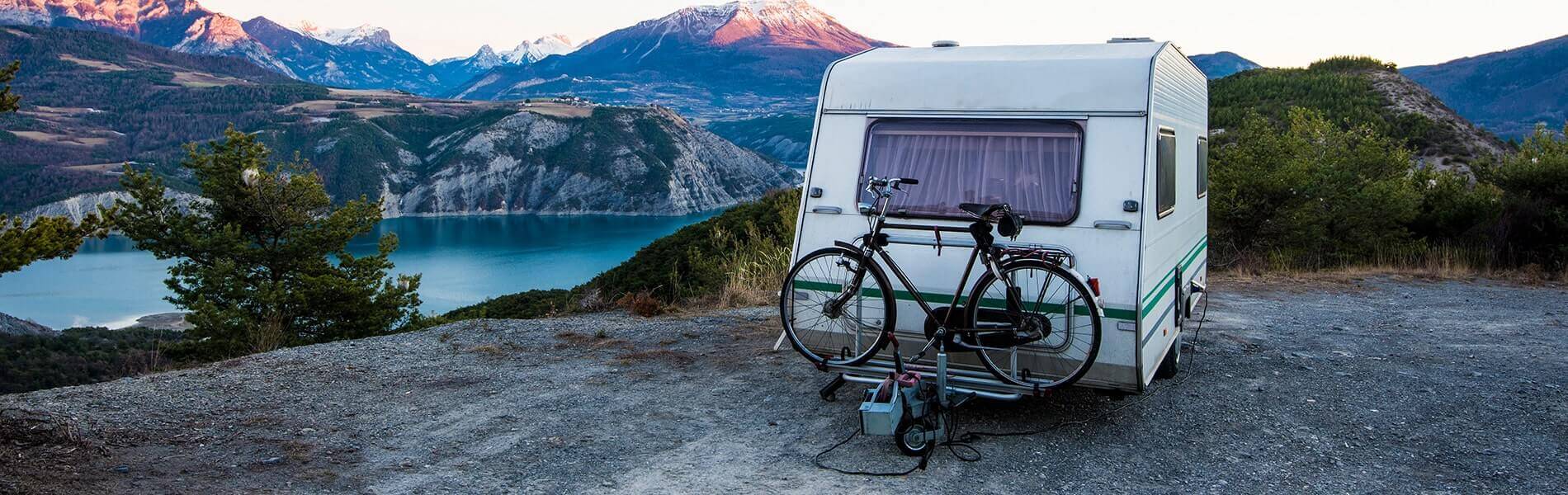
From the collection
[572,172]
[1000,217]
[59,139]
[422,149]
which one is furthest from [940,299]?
[59,139]

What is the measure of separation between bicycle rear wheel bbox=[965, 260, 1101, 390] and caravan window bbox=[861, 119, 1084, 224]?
18.0 inches

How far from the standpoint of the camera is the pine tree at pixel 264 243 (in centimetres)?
2244

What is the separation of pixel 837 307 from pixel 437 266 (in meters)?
79.9

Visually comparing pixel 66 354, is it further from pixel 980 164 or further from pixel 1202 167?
pixel 980 164

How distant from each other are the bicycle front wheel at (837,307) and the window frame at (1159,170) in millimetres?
1624

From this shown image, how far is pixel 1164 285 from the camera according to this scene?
6074mm

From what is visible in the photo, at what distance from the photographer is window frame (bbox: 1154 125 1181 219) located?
560 centimetres

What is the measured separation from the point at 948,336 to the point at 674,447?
1638 millimetres

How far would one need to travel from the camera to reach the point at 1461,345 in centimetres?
848

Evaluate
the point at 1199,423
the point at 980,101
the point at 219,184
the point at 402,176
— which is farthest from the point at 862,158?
the point at 402,176

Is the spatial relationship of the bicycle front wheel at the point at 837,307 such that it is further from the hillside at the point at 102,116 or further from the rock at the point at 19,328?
the hillside at the point at 102,116

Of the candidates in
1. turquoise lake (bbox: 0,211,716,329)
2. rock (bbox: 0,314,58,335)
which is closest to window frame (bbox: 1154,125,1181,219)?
turquoise lake (bbox: 0,211,716,329)

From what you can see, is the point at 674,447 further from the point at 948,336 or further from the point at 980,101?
the point at 980,101

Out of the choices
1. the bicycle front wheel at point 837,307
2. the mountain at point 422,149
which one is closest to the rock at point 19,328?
the bicycle front wheel at point 837,307
